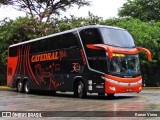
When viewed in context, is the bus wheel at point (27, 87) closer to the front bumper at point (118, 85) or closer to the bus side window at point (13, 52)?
the bus side window at point (13, 52)

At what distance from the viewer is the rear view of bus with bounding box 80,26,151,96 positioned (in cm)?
1759

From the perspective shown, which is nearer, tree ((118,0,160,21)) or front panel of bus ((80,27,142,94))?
front panel of bus ((80,27,142,94))

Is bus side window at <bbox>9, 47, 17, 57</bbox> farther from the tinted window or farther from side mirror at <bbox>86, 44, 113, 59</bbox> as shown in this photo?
side mirror at <bbox>86, 44, 113, 59</bbox>

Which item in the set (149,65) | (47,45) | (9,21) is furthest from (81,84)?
(9,21)

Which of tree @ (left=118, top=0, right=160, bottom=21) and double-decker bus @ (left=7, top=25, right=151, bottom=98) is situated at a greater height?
tree @ (left=118, top=0, right=160, bottom=21)

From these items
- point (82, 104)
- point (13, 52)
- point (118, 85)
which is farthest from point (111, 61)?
point (13, 52)

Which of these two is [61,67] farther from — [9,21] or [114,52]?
[9,21]

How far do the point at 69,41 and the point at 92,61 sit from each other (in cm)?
226

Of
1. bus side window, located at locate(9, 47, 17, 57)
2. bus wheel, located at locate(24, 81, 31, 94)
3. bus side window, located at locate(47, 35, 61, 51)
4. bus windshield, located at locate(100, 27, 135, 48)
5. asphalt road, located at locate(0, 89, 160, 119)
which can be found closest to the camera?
asphalt road, located at locate(0, 89, 160, 119)

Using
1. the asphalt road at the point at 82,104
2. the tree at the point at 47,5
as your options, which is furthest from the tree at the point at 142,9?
the asphalt road at the point at 82,104

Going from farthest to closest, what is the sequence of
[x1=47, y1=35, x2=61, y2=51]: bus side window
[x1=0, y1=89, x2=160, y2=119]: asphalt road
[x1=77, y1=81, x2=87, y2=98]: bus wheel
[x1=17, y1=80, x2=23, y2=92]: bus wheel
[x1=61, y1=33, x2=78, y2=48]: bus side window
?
[x1=17, y1=80, x2=23, y2=92]: bus wheel, [x1=47, y1=35, x2=61, y2=51]: bus side window, [x1=61, y1=33, x2=78, y2=48]: bus side window, [x1=77, y1=81, x2=87, y2=98]: bus wheel, [x1=0, y1=89, x2=160, y2=119]: asphalt road

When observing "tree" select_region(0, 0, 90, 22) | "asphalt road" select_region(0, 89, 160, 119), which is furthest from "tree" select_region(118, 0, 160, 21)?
"asphalt road" select_region(0, 89, 160, 119)

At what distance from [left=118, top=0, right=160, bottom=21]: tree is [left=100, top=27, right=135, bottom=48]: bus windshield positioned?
2631 centimetres

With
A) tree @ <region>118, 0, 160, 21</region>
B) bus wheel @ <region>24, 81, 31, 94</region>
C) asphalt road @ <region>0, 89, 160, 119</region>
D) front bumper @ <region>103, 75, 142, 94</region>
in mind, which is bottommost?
asphalt road @ <region>0, 89, 160, 119</region>
